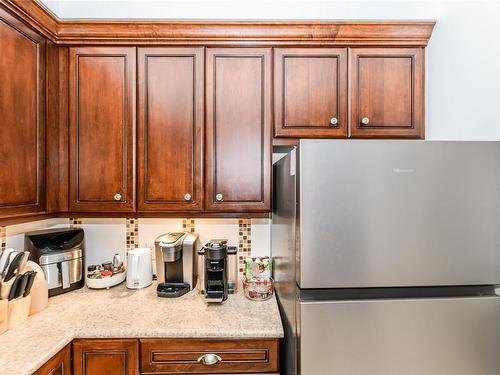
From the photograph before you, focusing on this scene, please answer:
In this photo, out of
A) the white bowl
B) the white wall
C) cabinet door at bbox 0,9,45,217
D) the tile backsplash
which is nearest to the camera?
the white wall

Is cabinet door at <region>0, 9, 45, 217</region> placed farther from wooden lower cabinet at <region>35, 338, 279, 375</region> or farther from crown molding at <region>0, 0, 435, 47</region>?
wooden lower cabinet at <region>35, 338, 279, 375</region>

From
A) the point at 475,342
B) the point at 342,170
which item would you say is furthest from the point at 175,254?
the point at 475,342

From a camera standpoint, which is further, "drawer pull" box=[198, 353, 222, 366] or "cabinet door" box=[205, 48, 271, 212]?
"cabinet door" box=[205, 48, 271, 212]

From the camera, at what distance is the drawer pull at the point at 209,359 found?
1209 mm

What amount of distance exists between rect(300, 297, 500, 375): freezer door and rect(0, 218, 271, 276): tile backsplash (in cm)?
87

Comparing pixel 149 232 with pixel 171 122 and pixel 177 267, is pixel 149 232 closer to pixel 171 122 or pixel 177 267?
pixel 177 267

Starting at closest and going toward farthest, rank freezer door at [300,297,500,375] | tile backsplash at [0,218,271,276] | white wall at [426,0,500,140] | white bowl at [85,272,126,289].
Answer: freezer door at [300,297,500,375] → white wall at [426,0,500,140] → white bowl at [85,272,126,289] → tile backsplash at [0,218,271,276]

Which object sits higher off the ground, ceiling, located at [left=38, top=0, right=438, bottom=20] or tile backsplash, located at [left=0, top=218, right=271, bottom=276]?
ceiling, located at [left=38, top=0, right=438, bottom=20]

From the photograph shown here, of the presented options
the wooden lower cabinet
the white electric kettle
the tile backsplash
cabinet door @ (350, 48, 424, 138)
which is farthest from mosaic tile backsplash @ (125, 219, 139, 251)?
cabinet door @ (350, 48, 424, 138)

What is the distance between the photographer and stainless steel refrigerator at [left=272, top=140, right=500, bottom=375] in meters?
1.00

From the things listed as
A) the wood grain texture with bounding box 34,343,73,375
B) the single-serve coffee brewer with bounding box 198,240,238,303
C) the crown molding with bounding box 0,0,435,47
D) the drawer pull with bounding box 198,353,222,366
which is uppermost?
the crown molding with bounding box 0,0,435,47

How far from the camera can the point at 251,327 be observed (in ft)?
4.03

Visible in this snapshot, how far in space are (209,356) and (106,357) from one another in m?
0.41

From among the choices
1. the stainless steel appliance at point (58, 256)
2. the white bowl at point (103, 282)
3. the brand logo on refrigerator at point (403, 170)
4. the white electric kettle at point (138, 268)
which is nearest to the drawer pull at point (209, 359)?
the white electric kettle at point (138, 268)
